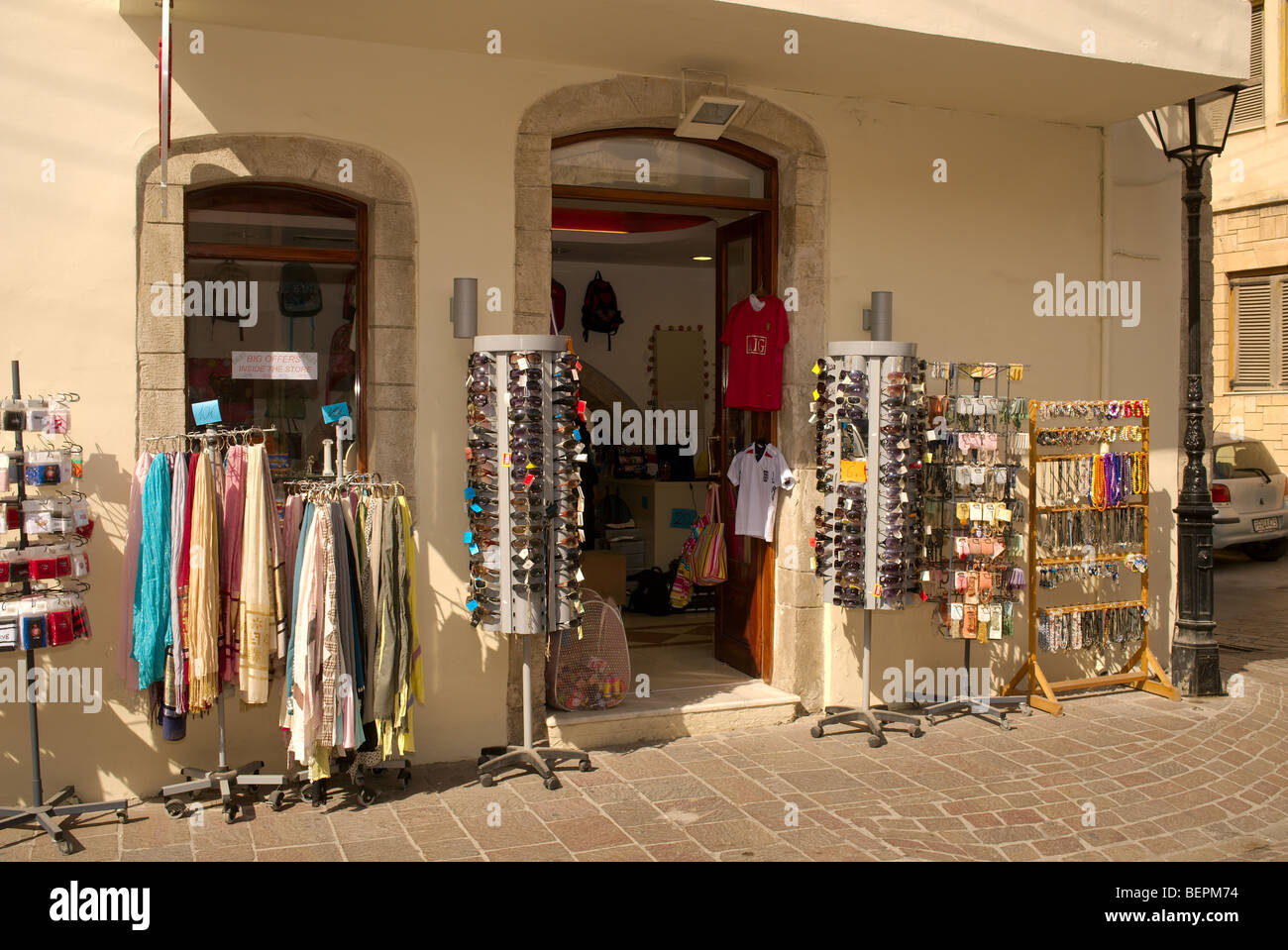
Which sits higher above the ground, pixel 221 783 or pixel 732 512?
pixel 732 512

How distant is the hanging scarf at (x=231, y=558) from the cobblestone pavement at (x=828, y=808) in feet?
2.48

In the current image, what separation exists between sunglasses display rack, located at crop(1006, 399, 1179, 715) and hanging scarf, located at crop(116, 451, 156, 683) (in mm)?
5052

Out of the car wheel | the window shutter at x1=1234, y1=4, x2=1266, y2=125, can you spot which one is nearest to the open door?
the car wheel

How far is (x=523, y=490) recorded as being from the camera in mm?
5566

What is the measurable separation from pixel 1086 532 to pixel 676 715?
2.94m

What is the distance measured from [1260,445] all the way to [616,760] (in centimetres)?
1107

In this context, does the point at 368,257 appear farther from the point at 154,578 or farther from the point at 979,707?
the point at 979,707

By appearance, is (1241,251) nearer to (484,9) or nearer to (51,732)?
(484,9)

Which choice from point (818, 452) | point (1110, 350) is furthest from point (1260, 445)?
point (818, 452)

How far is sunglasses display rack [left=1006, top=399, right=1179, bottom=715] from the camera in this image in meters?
7.09

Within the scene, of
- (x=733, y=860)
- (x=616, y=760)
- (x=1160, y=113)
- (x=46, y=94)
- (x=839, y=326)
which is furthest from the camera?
(x=1160, y=113)

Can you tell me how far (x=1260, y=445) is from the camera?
1377 centimetres

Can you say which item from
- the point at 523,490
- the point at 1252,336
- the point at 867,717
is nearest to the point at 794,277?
the point at 523,490

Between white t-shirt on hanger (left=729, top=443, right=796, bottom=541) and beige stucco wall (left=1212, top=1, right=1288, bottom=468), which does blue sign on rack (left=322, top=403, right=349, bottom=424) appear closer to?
white t-shirt on hanger (left=729, top=443, right=796, bottom=541)
